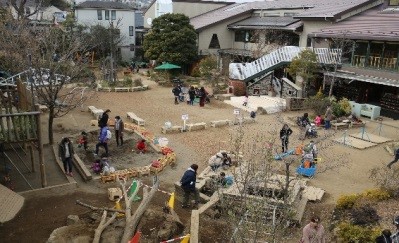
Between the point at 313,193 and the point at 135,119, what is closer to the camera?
the point at 313,193

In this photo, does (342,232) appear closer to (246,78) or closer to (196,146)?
(196,146)

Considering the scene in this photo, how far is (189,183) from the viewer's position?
11031 mm

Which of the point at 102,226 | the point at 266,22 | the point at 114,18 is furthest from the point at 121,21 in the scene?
the point at 102,226

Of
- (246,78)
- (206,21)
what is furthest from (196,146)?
(206,21)

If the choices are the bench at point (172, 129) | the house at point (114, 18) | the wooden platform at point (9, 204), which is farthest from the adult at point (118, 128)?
the house at point (114, 18)

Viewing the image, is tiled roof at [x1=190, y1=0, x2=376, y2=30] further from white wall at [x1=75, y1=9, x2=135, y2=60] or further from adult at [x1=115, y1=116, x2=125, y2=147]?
adult at [x1=115, y1=116, x2=125, y2=147]

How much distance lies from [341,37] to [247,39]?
47.1 feet

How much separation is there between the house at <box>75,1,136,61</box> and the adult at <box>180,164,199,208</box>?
1371 inches

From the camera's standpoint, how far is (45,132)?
18.1 metres

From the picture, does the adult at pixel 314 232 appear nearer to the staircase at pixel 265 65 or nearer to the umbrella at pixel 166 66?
the staircase at pixel 265 65

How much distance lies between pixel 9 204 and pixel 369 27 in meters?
23.3

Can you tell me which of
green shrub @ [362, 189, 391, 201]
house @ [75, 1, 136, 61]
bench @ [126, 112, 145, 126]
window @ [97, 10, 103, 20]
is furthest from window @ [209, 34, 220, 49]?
green shrub @ [362, 189, 391, 201]

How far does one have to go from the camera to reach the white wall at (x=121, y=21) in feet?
145

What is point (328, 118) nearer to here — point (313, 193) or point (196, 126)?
point (196, 126)
